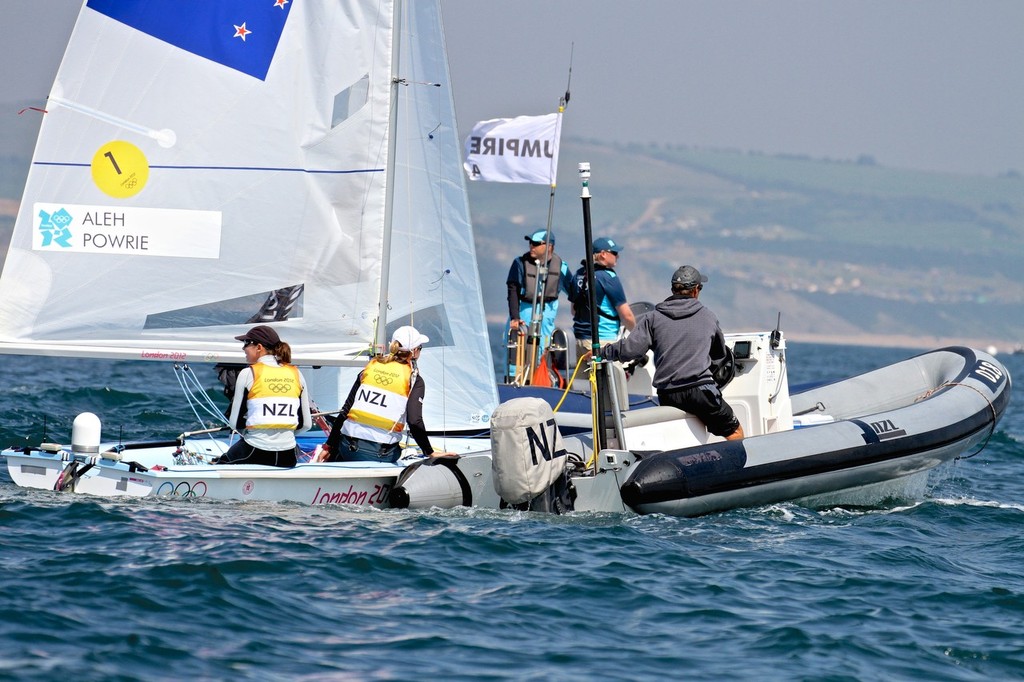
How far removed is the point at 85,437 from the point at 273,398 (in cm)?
120

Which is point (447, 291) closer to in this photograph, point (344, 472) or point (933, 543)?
point (344, 472)

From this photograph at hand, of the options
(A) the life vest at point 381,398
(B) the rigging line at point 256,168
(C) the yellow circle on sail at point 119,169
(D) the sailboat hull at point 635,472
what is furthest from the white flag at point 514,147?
(A) the life vest at point 381,398

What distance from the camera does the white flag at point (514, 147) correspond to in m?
13.4

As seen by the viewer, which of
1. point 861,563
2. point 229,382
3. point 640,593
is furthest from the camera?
point 229,382

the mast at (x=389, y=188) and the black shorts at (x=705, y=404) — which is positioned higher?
the mast at (x=389, y=188)

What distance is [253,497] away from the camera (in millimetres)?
8656

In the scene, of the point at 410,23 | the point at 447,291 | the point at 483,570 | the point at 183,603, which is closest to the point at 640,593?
the point at 483,570

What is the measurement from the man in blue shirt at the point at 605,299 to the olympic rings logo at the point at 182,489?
13.8ft

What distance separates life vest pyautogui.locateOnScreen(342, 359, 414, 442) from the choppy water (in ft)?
2.49

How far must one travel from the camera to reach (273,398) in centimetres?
877

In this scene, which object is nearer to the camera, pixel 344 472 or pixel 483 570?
pixel 483 570

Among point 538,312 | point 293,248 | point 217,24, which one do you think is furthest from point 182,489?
point 538,312

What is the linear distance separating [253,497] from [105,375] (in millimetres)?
15790

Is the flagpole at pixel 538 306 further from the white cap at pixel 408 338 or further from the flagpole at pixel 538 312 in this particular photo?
the white cap at pixel 408 338
